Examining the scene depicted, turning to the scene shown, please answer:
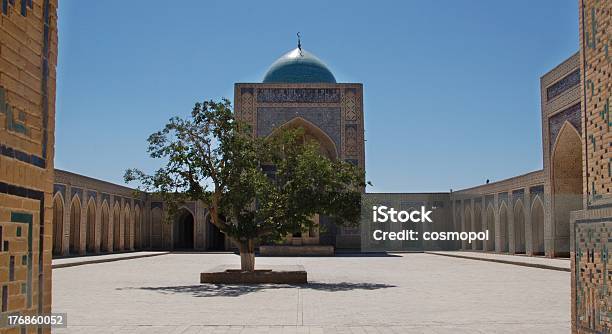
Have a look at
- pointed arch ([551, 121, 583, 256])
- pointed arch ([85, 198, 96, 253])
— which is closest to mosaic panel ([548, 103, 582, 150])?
pointed arch ([551, 121, 583, 256])

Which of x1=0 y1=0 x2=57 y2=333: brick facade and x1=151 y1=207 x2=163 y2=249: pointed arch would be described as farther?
x1=151 y1=207 x2=163 y2=249: pointed arch

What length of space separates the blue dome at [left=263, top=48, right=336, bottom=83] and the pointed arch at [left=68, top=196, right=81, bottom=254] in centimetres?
1053

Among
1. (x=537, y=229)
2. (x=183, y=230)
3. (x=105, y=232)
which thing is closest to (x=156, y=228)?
(x=183, y=230)

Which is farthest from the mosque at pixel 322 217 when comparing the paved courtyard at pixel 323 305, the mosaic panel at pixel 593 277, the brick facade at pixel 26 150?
the brick facade at pixel 26 150

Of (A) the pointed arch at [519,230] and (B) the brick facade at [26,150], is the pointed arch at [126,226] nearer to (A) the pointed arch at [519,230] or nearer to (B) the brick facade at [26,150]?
(A) the pointed arch at [519,230]

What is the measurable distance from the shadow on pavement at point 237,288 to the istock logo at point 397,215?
61.9ft

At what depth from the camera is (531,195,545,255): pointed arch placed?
861 inches

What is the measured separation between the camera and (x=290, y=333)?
19.9 feet

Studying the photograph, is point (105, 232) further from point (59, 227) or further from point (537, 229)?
point (537, 229)

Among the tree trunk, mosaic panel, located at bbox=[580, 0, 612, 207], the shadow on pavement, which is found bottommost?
the shadow on pavement

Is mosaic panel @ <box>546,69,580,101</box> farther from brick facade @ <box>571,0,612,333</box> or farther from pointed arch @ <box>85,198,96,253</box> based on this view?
pointed arch @ <box>85,198,96,253</box>

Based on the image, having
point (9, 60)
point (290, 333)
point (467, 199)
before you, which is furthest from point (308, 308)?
point (467, 199)

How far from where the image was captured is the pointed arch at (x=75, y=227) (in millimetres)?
22922

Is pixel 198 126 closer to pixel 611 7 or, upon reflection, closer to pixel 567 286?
pixel 567 286
